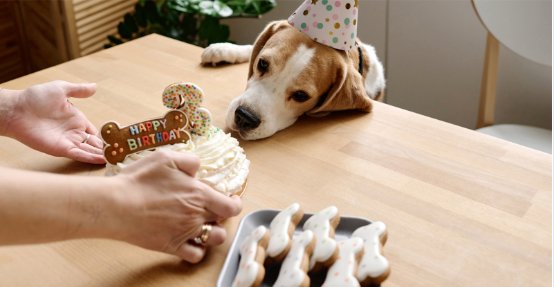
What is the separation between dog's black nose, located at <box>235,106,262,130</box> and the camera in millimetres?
1145

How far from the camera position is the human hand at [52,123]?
1.03 meters

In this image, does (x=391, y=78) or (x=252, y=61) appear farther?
(x=391, y=78)

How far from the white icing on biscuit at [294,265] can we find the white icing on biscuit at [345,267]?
0.16 ft

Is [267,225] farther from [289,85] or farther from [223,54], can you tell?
[223,54]

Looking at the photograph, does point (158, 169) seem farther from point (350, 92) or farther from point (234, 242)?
point (350, 92)

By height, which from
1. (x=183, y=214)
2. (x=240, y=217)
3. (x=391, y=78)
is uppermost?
(x=183, y=214)

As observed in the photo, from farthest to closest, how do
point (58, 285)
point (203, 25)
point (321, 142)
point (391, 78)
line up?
1. point (391, 78)
2. point (203, 25)
3. point (321, 142)
4. point (58, 285)

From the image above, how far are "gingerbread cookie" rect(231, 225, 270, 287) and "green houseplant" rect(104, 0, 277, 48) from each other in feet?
5.81

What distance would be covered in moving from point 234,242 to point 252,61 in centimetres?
69

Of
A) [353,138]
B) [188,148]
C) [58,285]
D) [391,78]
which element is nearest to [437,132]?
[353,138]

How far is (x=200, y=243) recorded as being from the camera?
2.54 ft

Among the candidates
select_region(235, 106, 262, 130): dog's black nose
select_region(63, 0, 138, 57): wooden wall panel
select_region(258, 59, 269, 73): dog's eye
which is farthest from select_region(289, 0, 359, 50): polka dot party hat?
select_region(63, 0, 138, 57): wooden wall panel

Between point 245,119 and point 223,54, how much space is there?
0.47 metres

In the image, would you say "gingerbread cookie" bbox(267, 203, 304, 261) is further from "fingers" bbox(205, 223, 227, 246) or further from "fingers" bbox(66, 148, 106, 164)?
"fingers" bbox(66, 148, 106, 164)
